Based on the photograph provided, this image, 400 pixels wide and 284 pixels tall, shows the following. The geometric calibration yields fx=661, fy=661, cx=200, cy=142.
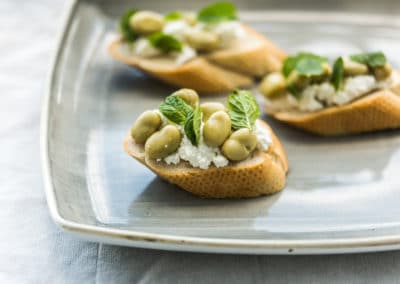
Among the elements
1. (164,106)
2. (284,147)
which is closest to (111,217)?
(164,106)

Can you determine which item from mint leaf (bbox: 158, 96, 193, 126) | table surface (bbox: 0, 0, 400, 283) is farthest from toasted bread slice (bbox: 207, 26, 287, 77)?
table surface (bbox: 0, 0, 400, 283)

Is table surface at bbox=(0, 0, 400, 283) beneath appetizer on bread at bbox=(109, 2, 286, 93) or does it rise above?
beneath

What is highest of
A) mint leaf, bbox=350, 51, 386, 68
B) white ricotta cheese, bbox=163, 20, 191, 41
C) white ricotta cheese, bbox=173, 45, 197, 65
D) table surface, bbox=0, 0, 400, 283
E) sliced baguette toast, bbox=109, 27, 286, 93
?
mint leaf, bbox=350, 51, 386, 68

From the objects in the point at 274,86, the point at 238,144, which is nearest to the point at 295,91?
the point at 274,86

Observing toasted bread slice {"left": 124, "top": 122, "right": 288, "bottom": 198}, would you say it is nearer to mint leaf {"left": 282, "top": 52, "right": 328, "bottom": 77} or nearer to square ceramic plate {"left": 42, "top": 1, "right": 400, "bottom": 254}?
square ceramic plate {"left": 42, "top": 1, "right": 400, "bottom": 254}

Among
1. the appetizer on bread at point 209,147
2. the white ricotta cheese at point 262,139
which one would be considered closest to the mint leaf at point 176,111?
the appetizer on bread at point 209,147

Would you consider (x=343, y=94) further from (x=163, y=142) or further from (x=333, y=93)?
(x=163, y=142)

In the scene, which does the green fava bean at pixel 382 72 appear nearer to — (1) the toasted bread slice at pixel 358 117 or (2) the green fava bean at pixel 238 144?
(1) the toasted bread slice at pixel 358 117

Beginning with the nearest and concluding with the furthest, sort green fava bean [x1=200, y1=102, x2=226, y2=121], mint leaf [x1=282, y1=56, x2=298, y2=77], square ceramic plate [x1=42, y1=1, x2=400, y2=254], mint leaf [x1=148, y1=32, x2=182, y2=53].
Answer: square ceramic plate [x1=42, y1=1, x2=400, y2=254] → green fava bean [x1=200, y1=102, x2=226, y2=121] → mint leaf [x1=282, y1=56, x2=298, y2=77] → mint leaf [x1=148, y1=32, x2=182, y2=53]
